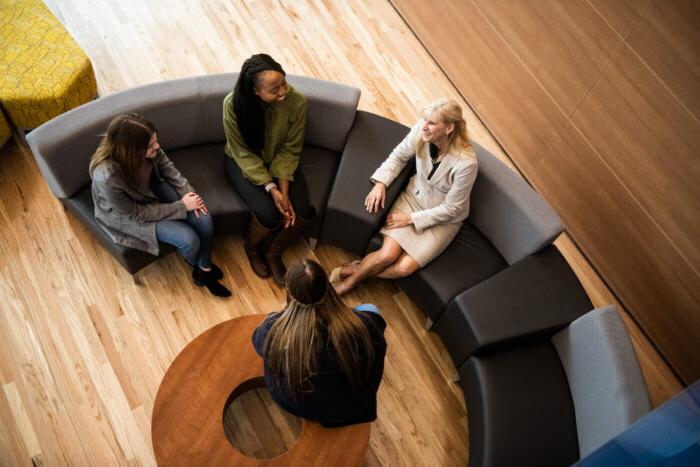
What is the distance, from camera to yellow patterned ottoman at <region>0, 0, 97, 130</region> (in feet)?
11.8

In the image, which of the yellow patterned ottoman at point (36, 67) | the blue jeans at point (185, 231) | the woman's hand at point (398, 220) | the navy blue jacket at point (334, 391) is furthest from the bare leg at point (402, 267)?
the yellow patterned ottoman at point (36, 67)

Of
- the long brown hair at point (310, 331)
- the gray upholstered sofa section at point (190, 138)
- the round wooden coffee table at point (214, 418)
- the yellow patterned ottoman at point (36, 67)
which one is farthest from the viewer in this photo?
the yellow patterned ottoman at point (36, 67)

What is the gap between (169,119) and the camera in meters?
3.40

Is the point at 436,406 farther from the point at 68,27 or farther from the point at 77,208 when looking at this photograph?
the point at 68,27

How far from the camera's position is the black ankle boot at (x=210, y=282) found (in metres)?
3.55

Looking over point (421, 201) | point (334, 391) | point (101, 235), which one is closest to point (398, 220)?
point (421, 201)

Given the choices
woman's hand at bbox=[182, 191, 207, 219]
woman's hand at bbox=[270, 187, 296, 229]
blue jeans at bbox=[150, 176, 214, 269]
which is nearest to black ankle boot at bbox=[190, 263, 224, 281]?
blue jeans at bbox=[150, 176, 214, 269]

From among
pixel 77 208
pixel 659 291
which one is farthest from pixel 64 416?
pixel 659 291

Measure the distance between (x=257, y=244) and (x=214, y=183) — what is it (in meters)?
0.43

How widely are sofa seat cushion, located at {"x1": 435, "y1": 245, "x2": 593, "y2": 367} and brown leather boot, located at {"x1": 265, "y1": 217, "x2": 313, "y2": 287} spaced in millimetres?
960

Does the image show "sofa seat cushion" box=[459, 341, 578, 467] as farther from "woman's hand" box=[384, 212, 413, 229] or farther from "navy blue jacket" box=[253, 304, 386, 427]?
"woman's hand" box=[384, 212, 413, 229]

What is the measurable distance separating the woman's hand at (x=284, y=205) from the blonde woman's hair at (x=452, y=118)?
81cm

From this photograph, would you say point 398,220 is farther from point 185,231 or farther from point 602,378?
point 602,378

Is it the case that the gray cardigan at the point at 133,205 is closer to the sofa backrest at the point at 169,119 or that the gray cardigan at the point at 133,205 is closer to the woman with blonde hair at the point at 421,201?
the sofa backrest at the point at 169,119
